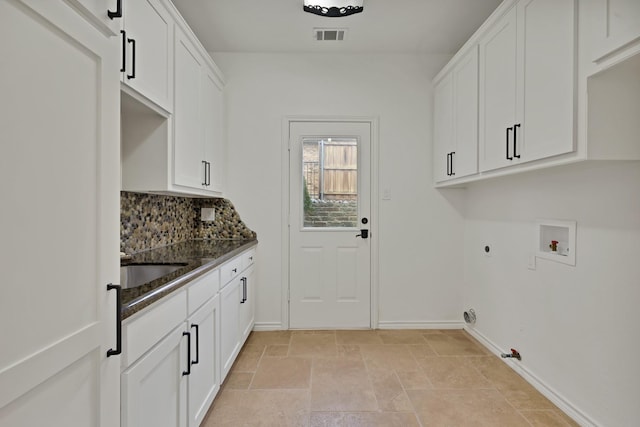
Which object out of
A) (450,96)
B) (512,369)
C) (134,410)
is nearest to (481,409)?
(512,369)

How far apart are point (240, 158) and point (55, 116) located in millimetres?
2608

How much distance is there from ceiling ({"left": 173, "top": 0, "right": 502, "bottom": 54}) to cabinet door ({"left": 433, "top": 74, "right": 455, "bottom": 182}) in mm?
406

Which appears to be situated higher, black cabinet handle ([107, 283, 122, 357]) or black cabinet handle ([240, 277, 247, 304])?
black cabinet handle ([107, 283, 122, 357])

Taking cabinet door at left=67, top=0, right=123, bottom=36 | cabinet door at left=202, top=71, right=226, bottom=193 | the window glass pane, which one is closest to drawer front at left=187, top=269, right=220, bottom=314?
cabinet door at left=202, top=71, right=226, bottom=193

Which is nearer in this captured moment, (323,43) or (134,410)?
(134,410)

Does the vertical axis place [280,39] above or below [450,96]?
above

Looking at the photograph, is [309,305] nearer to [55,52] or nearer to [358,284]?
[358,284]

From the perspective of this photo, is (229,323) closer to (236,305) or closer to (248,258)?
(236,305)

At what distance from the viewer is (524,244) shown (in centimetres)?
238

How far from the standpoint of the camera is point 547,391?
211 cm

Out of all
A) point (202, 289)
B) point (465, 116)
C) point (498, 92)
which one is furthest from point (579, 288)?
point (202, 289)

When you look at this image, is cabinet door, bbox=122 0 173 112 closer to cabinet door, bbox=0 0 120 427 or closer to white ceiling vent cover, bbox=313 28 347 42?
cabinet door, bbox=0 0 120 427

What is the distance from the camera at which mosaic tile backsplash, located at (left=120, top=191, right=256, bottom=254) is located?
2164 millimetres

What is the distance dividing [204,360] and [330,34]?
8.76 ft
